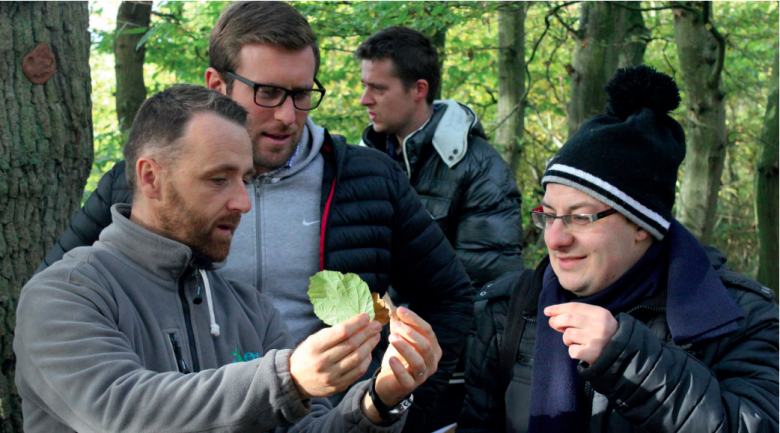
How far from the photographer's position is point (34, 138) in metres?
3.35

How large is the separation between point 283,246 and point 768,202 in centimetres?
594

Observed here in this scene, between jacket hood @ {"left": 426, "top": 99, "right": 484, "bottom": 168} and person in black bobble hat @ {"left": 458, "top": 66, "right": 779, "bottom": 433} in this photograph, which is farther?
jacket hood @ {"left": 426, "top": 99, "right": 484, "bottom": 168}

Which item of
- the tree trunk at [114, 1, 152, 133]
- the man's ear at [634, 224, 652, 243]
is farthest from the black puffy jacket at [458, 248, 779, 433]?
the tree trunk at [114, 1, 152, 133]

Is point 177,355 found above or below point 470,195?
below

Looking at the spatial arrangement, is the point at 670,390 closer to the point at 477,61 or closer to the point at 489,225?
the point at 489,225

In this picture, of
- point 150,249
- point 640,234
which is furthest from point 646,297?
point 150,249

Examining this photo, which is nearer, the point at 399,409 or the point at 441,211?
the point at 399,409

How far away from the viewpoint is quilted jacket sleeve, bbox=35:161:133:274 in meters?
2.81

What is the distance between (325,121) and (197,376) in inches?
266

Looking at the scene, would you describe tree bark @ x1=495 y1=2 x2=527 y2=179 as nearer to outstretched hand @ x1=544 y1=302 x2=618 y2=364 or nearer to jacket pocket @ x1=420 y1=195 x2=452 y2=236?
jacket pocket @ x1=420 y1=195 x2=452 y2=236

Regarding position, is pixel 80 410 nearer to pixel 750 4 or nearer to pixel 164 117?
pixel 164 117

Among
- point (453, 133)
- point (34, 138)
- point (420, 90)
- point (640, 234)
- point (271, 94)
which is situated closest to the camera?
point (640, 234)

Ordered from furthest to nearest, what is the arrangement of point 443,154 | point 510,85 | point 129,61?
point 510,85, point 129,61, point 443,154

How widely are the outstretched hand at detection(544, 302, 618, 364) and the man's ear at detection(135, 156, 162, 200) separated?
1240 mm
